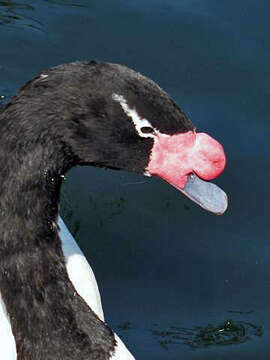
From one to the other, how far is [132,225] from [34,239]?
79.3 inches

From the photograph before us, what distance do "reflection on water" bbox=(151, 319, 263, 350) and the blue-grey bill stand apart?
1.49 metres

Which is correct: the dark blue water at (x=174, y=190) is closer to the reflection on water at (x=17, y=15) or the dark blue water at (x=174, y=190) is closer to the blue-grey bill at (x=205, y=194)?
the reflection on water at (x=17, y=15)

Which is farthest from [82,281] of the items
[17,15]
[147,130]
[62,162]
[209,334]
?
[17,15]

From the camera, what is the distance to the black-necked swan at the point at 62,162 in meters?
5.06

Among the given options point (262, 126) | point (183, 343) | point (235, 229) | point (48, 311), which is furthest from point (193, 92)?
point (48, 311)

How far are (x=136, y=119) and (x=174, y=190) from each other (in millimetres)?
2467

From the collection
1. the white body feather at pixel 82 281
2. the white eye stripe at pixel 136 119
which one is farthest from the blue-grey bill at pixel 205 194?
the white body feather at pixel 82 281

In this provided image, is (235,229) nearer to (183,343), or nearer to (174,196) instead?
(174,196)

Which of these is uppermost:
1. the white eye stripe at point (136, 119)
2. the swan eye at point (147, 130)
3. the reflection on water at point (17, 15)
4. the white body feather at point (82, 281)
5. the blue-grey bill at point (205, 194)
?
the reflection on water at point (17, 15)

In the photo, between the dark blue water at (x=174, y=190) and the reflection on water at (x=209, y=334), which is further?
the dark blue water at (x=174, y=190)

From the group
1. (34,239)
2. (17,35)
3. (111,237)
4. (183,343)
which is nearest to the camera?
(34,239)

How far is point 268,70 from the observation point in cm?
846

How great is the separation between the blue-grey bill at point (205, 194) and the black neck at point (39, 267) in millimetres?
572

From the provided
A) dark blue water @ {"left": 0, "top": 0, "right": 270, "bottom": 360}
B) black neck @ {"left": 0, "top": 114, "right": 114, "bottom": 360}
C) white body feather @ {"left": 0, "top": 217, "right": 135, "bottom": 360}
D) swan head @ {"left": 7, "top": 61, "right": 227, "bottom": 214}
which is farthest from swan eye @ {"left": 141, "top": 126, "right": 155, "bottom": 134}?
dark blue water @ {"left": 0, "top": 0, "right": 270, "bottom": 360}
